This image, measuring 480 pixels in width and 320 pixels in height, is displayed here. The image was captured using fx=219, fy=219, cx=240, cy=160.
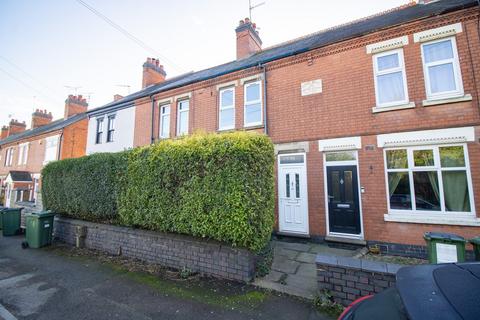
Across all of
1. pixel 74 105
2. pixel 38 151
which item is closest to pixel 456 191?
pixel 38 151

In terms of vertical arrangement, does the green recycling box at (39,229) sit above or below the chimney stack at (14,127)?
below

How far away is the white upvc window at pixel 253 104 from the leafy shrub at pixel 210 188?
4275 millimetres

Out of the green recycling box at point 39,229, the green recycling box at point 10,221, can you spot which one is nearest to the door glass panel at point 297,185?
the green recycling box at point 39,229

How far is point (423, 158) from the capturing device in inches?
253

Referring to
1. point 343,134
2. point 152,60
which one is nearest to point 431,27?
point 343,134

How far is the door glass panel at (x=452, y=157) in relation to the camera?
237 inches

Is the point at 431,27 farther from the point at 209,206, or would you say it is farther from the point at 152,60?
the point at 152,60

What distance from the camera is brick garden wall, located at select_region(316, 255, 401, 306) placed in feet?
10.8

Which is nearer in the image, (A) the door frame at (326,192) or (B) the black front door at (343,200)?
(A) the door frame at (326,192)

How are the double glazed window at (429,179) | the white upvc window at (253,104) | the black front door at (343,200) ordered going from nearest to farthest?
→ 1. the double glazed window at (429,179)
2. the black front door at (343,200)
3. the white upvc window at (253,104)

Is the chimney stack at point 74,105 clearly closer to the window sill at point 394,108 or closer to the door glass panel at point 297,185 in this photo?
the door glass panel at point 297,185

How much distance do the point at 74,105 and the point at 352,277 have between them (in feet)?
93.2

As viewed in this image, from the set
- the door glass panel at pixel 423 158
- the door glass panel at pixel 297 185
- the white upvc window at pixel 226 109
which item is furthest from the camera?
the white upvc window at pixel 226 109

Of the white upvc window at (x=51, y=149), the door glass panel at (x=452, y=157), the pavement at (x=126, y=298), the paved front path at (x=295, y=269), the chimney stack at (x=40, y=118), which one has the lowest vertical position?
the pavement at (x=126, y=298)
